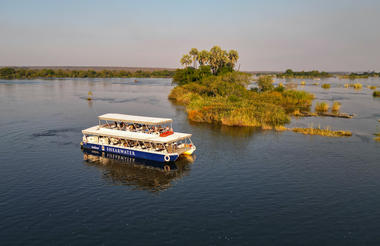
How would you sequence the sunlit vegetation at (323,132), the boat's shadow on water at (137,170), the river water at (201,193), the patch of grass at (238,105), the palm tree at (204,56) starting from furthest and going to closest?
the palm tree at (204,56) < the patch of grass at (238,105) < the sunlit vegetation at (323,132) < the boat's shadow on water at (137,170) < the river water at (201,193)

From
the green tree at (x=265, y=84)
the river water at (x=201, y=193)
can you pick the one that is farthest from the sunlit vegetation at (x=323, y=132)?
the green tree at (x=265, y=84)

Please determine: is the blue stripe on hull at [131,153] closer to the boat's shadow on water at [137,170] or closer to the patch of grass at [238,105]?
the boat's shadow on water at [137,170]

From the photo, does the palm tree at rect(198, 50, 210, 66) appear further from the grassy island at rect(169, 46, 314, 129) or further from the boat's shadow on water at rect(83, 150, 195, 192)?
the boat's shadow on water at rect(83, 150, 195, 192)

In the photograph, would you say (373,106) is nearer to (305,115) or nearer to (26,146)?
(305,115)

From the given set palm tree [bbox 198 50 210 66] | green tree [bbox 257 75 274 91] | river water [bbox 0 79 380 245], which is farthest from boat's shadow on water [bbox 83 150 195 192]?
palm tree [bbox 198 50 210 66]

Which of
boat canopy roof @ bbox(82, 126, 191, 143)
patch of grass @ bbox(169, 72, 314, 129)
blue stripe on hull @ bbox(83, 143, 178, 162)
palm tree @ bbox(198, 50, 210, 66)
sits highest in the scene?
palm tree @ bbox(198, 50, 210, 66)

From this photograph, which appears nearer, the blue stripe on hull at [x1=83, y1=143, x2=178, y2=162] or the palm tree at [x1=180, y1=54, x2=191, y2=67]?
the blue stripe on hull at [x1=83, y1=143, x2=178, y2=162]

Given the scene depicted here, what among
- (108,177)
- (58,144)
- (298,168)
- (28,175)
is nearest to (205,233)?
(108,177)

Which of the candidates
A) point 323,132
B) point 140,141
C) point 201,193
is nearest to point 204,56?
point 323,132

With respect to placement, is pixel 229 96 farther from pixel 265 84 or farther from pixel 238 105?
pixel 265 84
